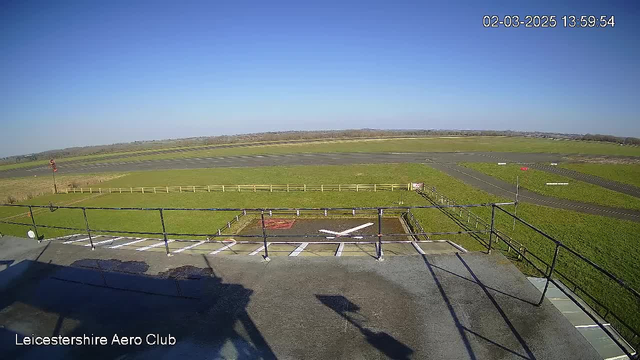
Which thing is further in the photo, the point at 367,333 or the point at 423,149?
the point at 423,149

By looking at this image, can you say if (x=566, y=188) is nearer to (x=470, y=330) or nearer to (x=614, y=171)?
(x=614, y=171)

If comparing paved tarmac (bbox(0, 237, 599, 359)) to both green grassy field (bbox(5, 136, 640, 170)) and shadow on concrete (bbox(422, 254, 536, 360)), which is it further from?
green grassy field (bbox(5, 136, 640, 170))

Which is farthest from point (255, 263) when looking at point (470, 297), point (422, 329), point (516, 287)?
point (516, 287)

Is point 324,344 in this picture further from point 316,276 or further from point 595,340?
point 595,340

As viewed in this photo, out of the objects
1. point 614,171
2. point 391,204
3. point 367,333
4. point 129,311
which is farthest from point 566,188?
point 129,311

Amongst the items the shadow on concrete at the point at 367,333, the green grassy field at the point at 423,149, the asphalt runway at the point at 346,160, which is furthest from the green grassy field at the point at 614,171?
the shadow on concrete at the point at 367,333

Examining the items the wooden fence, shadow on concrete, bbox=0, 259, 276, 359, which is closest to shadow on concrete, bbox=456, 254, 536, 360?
shadow on concrete, bbox=0, 259, 276, 359
